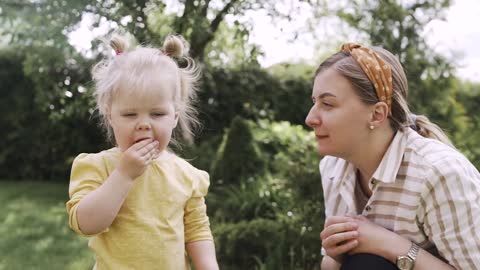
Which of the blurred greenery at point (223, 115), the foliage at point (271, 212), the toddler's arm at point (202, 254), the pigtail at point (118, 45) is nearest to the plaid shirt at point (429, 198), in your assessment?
the toddler's arm at point (202, 254)

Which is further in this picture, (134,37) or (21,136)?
(21,136)

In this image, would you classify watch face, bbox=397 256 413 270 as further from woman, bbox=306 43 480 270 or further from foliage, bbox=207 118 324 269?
foliage, bbox=207 118 324 269

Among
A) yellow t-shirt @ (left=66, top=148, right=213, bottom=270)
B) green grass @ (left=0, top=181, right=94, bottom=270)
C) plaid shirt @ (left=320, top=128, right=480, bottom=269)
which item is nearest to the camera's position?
yellow t-shirt @ (left=66, top=148, right=213, bottom=270)

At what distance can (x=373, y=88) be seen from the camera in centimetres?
220

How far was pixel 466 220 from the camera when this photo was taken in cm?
208

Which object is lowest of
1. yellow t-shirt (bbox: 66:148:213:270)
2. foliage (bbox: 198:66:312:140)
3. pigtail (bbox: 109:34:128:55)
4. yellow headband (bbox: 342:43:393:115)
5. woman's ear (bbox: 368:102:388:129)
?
foliage (bbox: 198:66:312:140)

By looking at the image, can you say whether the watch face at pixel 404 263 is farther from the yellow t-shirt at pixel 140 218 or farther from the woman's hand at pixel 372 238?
the yellow t-shirt at pixel 140 218

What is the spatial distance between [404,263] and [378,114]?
0.55 metres

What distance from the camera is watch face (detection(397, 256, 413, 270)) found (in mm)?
2148

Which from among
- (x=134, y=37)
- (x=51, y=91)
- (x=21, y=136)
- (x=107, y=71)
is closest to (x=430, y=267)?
(x=107, y=71)

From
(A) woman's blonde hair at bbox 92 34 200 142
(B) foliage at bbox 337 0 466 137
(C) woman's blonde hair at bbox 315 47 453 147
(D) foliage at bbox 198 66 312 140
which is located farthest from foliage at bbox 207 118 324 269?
(A) woman's blonde hair at bbox 92 34 200 142

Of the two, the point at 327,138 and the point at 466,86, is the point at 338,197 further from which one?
the point at 466,86

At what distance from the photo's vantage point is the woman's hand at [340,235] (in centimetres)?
222

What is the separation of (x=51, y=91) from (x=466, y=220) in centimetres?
512
